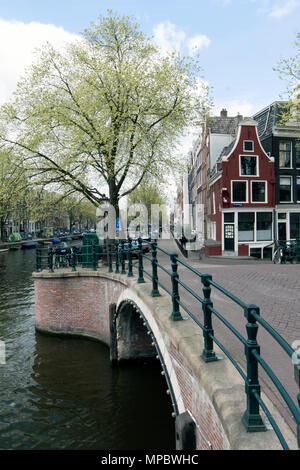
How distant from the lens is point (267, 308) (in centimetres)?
595

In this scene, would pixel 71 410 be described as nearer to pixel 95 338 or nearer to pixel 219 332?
pixel 95 338

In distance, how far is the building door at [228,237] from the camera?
22.8m

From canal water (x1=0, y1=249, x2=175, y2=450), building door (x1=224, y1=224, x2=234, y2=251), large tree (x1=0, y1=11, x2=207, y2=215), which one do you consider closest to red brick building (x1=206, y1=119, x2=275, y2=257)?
building door (x1=224, y1=224, x2=234, y2=251)

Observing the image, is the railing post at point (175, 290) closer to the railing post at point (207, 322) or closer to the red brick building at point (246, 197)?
the railing post at point (207, 322)

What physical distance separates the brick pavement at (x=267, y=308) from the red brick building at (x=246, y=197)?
39.0 ft

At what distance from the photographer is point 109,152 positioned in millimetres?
14359

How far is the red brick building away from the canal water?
13957mm

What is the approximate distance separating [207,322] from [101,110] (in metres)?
13.4

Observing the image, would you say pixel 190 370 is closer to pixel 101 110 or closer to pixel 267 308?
pixel 267 308

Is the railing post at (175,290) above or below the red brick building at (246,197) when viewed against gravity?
below

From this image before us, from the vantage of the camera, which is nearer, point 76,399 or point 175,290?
point 175,290

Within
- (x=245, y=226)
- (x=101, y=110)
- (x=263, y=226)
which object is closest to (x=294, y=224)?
(x=263, y=226)

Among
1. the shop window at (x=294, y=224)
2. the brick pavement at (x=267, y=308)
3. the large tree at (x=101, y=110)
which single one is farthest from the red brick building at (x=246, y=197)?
the brick pavement at (x=267, y=308)

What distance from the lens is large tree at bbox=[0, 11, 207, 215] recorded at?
1413 centimetres
